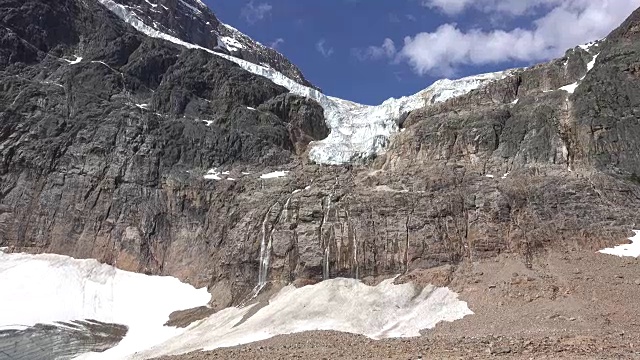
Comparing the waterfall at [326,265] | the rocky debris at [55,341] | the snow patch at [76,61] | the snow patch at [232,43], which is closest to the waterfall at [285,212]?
the waterfall at [326,265]

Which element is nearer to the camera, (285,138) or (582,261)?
(582,261)

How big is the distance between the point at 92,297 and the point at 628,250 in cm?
4180

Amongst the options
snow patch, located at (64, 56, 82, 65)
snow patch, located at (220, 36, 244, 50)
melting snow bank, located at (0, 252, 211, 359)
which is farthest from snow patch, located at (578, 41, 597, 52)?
snow patch, located at (220, 36, 244, 50)

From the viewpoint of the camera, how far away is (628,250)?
43.3 metres

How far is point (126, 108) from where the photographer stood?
67.3m

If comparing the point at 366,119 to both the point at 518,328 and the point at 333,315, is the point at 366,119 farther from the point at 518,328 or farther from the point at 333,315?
the point at 518,328

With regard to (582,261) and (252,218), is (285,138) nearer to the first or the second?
(252,218)

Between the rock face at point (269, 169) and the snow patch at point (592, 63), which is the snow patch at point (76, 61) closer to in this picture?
the rock face at point (269, 169)

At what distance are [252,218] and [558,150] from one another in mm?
27754

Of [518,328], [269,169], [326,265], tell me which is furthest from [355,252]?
[518,328]

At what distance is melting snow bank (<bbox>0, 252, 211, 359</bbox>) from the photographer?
150 feet

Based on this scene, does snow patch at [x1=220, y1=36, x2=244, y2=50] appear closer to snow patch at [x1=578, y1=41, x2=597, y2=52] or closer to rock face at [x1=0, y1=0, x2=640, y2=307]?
rock face at [x1=0, y1=0, x2=640, y2=307]

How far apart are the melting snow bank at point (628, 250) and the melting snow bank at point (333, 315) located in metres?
12.0

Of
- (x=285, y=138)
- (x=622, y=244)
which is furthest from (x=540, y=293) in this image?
(x=285, y=138)
